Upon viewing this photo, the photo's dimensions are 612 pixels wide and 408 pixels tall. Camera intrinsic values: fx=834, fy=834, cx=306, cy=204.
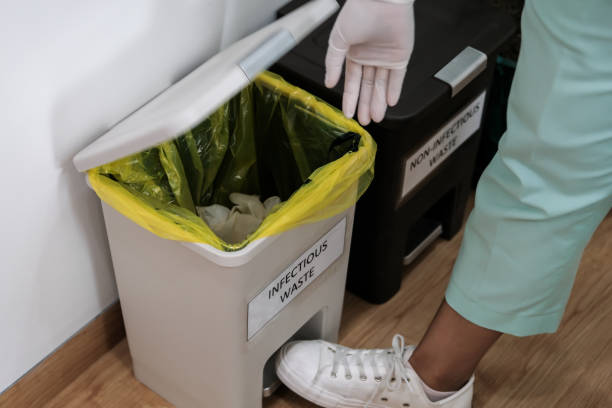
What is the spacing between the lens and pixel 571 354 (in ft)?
3.92

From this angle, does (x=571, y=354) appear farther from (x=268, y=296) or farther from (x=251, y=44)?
(x=251, y=44)

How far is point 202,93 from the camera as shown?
2.63 ft

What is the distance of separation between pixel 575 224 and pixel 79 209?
0.58 m

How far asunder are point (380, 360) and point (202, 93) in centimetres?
46

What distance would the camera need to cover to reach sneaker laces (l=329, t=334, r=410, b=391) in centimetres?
105

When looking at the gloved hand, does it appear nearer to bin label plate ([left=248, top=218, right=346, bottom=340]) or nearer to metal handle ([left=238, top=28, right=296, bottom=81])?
metal handle ([left=238, top=28, right=296, bottom=81])

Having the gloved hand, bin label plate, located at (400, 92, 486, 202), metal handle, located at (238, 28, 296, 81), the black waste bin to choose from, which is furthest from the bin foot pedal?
metal handle, located at (238, 28, 296, 81)

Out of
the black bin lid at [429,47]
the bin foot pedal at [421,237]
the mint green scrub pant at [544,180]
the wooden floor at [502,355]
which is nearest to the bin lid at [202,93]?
the black bin lid at [429,47]

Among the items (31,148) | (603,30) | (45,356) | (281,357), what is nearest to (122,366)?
(45,356)

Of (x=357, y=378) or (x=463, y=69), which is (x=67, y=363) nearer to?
(x=357, y=378)

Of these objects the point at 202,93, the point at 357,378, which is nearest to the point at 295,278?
the point at 357,378

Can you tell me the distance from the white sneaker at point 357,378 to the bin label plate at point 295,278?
4.7 inches

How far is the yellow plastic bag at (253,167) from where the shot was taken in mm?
890

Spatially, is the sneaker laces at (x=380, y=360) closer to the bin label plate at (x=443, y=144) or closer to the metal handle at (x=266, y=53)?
the bin label plate at (x=443, y=144)
